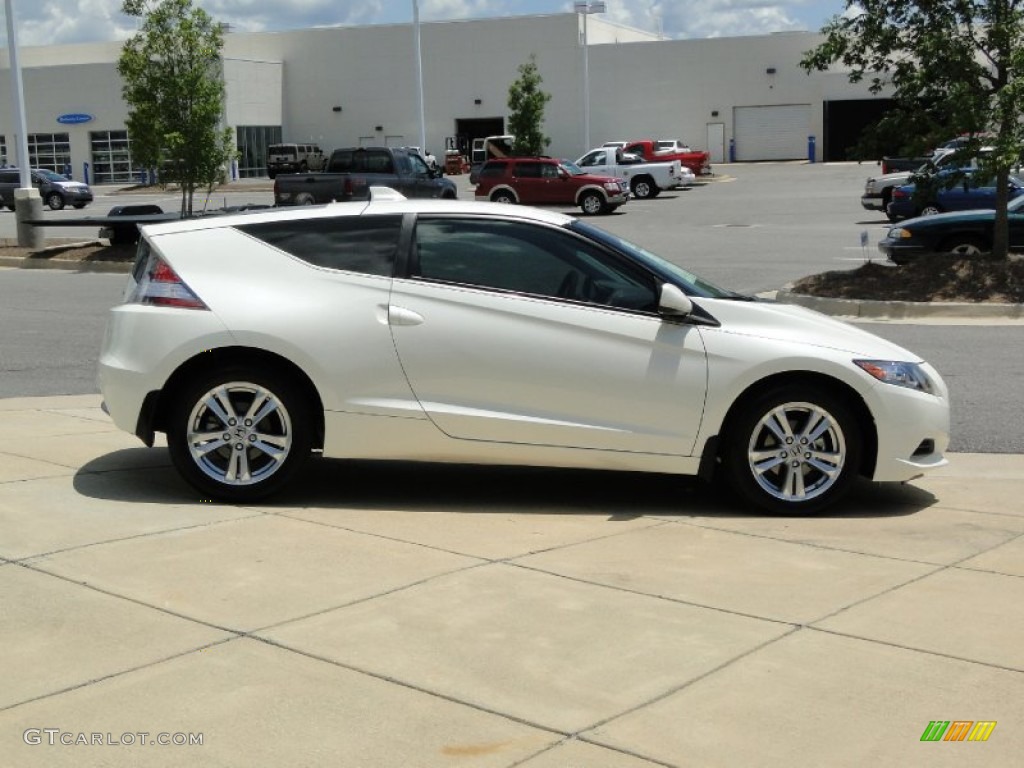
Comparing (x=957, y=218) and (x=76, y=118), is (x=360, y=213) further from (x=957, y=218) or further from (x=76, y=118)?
(x=76, y=118)

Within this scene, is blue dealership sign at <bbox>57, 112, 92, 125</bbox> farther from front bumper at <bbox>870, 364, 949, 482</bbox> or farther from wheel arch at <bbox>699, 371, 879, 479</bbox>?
front bumper at <bbox>870, 364, 949, 482</bbox>

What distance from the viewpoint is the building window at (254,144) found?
73.1 meters

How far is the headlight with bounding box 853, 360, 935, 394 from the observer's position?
6.85 m

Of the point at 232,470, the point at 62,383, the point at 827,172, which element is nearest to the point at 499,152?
the point at 827,172

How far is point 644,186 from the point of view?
47.1 metres

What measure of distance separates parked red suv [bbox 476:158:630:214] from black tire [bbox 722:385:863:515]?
3210 cm

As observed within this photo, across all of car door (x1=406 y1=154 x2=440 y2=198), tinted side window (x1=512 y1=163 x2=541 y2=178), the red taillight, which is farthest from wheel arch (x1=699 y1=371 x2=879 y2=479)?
tinted side window (x1=512 y1=163 x2=541 y2=178)

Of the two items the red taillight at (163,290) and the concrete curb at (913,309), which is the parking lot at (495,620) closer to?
the red taillight at (163,290)

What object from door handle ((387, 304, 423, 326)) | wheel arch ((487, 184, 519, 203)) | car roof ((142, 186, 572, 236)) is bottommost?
door handle ((387, 304, 423, 326))

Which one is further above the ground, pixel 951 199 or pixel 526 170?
pixel 526 170

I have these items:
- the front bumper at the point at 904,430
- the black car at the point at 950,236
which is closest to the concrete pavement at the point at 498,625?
the front bumper at the point at 904,430

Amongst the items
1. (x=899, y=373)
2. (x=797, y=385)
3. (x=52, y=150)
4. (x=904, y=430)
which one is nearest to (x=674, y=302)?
(x=797, y=385)

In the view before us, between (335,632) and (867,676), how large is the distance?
6.33 feet

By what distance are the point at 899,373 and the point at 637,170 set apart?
40746 millimetres
